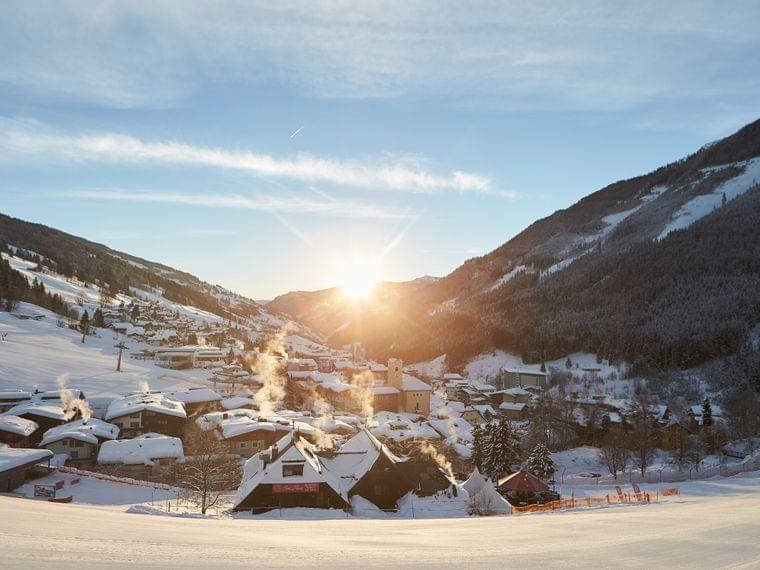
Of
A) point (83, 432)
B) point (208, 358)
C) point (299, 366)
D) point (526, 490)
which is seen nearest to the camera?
point (526, 490)

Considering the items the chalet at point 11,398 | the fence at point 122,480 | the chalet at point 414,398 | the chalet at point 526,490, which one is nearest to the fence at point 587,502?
the chalet at point 526,490

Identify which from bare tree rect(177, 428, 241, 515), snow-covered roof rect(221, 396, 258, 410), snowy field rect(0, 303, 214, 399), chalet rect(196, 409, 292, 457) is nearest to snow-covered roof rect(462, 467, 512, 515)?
bare tree rect(177, 428, 241, 515)

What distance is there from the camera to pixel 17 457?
27.9 meters

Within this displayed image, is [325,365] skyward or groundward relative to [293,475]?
skyward

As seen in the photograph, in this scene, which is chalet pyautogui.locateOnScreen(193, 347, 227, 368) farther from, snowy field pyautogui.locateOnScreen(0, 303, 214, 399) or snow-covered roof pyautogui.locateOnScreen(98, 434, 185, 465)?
snow-covered roof pyautogui.locateOnScreen(98, 434, 185, 465)

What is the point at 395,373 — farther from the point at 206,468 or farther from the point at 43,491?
the point at 43,491

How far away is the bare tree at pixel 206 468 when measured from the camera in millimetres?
28891

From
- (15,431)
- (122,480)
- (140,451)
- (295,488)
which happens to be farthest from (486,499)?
(15,431)

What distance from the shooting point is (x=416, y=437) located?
166 ft

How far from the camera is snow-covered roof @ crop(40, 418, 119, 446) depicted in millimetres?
39031

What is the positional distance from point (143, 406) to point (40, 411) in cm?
852

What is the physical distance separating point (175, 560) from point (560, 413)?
70852mm

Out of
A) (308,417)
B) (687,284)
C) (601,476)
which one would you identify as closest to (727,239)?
(687,284)

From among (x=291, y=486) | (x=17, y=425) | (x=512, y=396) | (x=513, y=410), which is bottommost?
(x=291, y=486)
